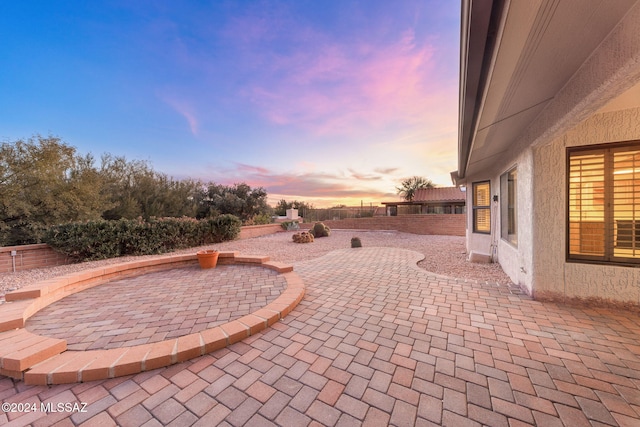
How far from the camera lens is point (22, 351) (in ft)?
6.31

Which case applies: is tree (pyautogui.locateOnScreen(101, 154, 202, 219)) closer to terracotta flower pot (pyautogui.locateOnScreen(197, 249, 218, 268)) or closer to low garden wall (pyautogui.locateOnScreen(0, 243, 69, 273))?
low garden wall (pyautogui.locateOnScreen(0, 243, 69, 273))

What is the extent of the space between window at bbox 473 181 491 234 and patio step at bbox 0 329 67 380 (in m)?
7.95

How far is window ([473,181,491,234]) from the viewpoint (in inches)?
240

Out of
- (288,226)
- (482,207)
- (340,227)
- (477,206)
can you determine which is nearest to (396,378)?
(482,207)

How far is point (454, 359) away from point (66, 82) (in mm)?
11480

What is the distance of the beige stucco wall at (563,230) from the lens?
9.34 ft

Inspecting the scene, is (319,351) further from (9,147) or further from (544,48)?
(9,147)

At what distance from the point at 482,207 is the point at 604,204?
3.41 m

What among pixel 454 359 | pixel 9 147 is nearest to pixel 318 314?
pixel 454 359

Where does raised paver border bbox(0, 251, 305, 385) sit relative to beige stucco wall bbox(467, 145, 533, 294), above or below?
below

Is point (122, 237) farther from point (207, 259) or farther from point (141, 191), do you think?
point (141, 191)

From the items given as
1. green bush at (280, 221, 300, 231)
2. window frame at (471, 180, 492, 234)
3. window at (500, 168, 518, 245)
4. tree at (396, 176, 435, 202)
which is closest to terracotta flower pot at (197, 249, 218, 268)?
window at (500, 168, 518, 245)

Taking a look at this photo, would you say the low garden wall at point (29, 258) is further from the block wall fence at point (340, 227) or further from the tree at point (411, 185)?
the tree at point (411, 185)

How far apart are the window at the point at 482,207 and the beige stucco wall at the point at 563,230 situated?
10.1 ft
